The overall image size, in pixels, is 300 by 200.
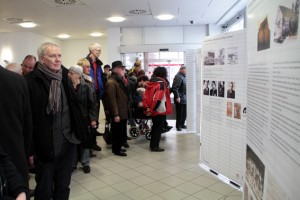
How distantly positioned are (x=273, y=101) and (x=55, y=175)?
1.91 meters

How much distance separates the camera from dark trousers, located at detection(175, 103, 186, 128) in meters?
6.74

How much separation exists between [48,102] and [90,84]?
1.77 meters

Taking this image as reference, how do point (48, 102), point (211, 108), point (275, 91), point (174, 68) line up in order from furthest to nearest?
point (174, 68) → point (211, 108) → point (48, 102) → point (275, 91)

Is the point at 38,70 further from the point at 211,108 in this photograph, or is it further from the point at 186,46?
Answer: the point at 186,46

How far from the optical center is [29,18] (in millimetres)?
6863

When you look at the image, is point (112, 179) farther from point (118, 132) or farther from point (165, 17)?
point (165, 17)

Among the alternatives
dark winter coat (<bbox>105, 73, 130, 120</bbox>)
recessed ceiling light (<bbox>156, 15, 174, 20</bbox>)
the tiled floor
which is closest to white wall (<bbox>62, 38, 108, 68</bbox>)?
recessed ceiling light (<bbox>156, 15, 174, 20</bbox>)

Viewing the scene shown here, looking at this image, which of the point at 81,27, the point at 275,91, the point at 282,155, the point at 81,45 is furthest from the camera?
the point at 81,45

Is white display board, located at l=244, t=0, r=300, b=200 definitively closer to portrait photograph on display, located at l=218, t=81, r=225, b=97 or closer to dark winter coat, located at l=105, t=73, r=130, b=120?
portrait photograph on display, located at l=218, t=81, r=225, b=97

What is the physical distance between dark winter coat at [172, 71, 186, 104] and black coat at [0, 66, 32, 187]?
196 inches

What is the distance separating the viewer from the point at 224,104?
3.40 meters

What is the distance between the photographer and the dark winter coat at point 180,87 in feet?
21.7

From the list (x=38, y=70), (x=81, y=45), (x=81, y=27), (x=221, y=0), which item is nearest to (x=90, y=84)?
(x=38, y=70)

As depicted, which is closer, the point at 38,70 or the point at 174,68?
the point at 38,70
